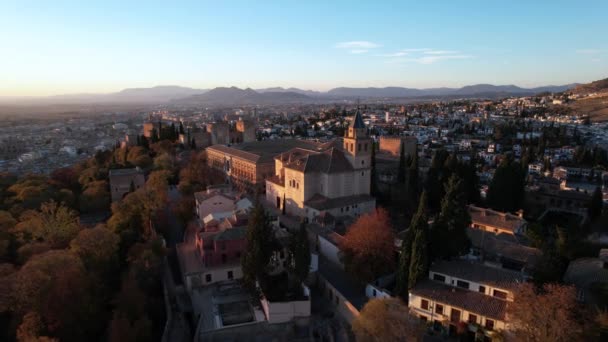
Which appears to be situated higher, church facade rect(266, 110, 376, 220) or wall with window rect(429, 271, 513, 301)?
church facade rect(266, 110, 376, 220)

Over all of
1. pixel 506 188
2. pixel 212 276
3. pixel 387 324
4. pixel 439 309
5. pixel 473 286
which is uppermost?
pixel 506 188

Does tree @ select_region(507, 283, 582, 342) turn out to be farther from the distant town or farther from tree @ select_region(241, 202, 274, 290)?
tree @ select_region(241, 202, 274, 290)

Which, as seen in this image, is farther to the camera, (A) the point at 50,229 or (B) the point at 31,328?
(A) the point at 50,229

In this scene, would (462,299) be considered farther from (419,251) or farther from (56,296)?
(56,296)

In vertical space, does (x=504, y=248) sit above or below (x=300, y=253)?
below

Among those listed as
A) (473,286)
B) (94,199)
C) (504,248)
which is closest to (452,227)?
(473,286)

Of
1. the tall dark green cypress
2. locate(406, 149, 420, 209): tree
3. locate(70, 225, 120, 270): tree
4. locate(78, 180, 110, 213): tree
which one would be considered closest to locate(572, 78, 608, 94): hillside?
locate(406, 149, 420, 209): tree
